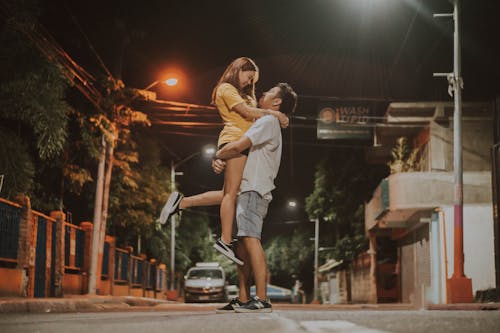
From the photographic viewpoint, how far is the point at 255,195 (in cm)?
580

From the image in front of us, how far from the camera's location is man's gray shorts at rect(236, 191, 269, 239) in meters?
5.71

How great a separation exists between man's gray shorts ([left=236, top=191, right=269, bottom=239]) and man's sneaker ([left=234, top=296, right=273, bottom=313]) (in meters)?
0.50

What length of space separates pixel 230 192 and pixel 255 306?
960 millimetres

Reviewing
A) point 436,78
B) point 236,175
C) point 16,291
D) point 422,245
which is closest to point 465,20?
point 436,78

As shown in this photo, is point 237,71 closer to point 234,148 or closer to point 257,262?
point 234,148

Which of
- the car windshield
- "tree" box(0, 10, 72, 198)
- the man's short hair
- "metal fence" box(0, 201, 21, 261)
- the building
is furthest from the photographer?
the car windshield

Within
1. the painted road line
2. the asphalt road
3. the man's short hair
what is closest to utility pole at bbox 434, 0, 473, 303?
the man's short hair

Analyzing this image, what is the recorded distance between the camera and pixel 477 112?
2631cm

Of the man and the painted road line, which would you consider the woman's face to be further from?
the painted road line

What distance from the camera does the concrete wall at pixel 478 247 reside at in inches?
971

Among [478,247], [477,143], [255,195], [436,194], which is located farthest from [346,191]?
[255,195]

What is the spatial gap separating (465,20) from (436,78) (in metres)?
3.84

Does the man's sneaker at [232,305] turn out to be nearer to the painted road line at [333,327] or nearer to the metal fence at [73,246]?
the painted road line at [333,327]

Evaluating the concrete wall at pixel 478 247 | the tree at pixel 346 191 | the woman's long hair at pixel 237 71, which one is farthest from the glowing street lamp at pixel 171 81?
the tree at pixel 346 191
